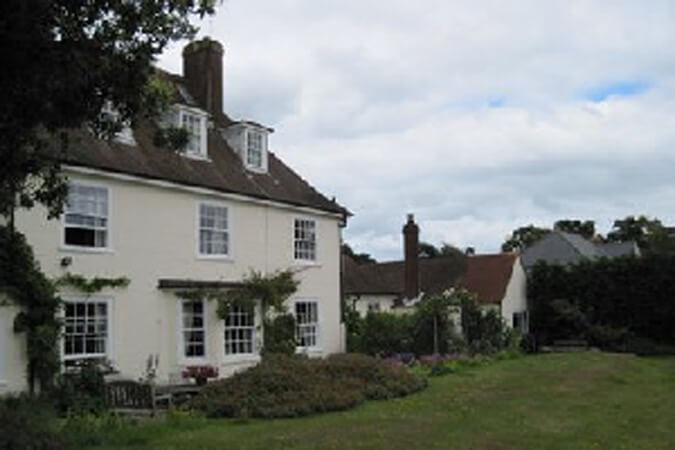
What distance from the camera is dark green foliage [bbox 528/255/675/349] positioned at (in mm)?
36812

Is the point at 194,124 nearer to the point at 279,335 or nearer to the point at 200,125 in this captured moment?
the point at 200,125

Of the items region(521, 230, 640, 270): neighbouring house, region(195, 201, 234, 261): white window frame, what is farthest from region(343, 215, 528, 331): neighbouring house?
region(195, 201, 234, 261): white window frame

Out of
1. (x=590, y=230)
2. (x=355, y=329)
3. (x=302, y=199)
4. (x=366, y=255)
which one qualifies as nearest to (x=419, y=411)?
(x=302, y=199)

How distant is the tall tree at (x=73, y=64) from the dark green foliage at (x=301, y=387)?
750 cm

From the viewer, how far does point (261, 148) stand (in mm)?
28578

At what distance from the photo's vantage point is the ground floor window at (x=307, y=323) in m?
27.8

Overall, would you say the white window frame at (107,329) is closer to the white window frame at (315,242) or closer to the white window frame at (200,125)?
the white window frame at (200,125)

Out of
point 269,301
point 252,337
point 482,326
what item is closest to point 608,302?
point 482,326

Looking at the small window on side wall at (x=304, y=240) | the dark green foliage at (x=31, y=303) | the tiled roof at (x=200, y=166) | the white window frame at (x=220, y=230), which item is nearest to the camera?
the dark green foliage at (x=31, y=303)

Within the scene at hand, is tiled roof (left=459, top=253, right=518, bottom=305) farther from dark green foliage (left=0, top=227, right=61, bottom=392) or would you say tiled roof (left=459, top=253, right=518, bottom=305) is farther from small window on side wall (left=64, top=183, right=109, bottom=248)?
dark green foliage (left=0, top=227, right=61, bottom=392)

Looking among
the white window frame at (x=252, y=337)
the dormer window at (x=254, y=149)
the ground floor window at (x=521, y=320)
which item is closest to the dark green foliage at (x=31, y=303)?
the white window frame at (x=252, y=337)

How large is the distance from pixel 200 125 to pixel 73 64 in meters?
16.5

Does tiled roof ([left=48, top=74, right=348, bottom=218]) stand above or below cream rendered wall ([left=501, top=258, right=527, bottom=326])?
above

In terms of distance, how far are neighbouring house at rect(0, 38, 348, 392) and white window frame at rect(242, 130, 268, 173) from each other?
0.15 ft
